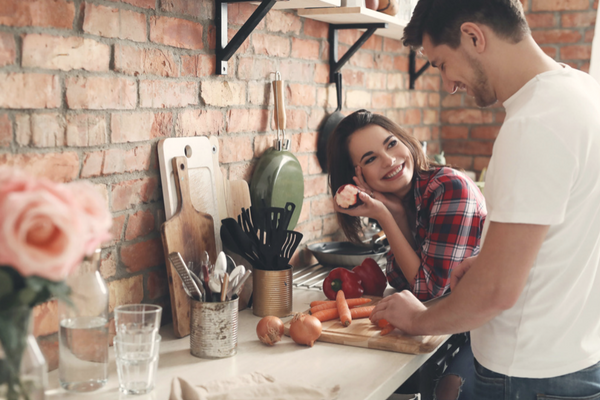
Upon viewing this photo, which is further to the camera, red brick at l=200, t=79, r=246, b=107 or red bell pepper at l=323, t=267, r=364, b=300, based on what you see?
red bell pepper at l=323, t=267, r=364, b=300

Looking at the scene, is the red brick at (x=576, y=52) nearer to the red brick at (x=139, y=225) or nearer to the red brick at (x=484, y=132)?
the red brick at (x=484, y=132)

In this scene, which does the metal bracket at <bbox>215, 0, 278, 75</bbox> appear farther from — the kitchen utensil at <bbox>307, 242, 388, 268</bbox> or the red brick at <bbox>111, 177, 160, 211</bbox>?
the kitchen utensil at <bbox>307, 242, 388, 268</bbox>

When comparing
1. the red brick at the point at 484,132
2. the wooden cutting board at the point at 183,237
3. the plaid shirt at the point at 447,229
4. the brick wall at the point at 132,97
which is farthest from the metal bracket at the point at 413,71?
the wooden cutting board at the point at 183,237

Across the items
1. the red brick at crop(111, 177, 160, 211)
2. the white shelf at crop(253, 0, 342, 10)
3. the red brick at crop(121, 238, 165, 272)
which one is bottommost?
the red brick at crop(121, 238, 165, 272)

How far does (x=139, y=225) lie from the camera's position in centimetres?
140

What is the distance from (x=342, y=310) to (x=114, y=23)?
0.85 m

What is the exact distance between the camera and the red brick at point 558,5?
9.55 feet

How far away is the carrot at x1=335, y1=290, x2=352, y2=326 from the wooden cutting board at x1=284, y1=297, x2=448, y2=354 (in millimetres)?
15

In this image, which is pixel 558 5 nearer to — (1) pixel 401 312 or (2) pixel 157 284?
(1) pixel 401 312

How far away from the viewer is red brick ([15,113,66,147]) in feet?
3.62

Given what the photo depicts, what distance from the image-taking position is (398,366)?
1231 millimetres

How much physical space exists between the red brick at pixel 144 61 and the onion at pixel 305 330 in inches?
26.5

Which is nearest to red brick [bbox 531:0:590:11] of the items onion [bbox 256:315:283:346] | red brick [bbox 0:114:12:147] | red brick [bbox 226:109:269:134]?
red brick [bbox 226:109:269:134]

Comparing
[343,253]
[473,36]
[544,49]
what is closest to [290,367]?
[473,36]
